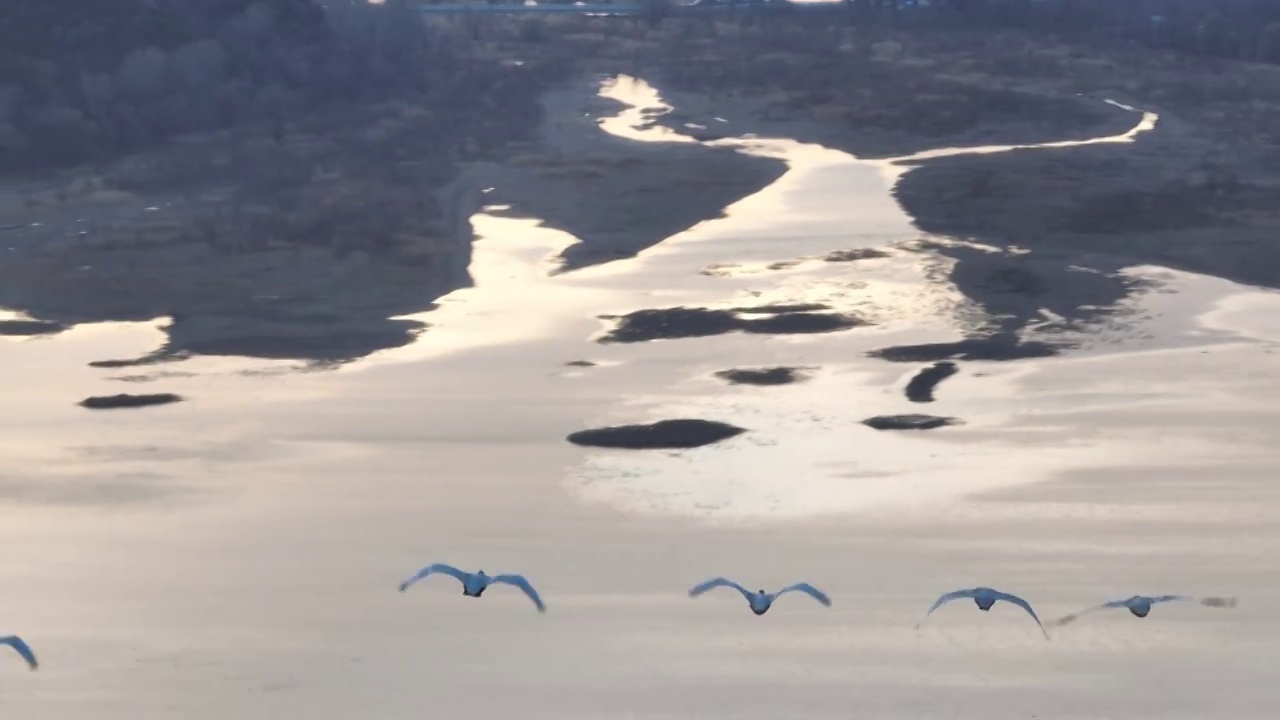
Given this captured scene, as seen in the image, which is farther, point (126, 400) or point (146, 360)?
point (146, 360)

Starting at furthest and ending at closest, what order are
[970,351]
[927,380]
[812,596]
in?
[970,351] < [927,380] < [812,596]

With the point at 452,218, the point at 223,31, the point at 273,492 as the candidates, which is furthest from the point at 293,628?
the point at 223,31

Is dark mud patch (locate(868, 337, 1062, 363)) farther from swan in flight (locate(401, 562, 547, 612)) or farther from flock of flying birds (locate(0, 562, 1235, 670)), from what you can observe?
swan in flight (locate(401, 562, 547, 612))

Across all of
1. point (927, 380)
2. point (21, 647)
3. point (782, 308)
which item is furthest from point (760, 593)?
point (782, 308)

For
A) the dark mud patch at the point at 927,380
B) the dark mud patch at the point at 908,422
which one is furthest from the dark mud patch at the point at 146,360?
the dark mud patch at the point at 927,380

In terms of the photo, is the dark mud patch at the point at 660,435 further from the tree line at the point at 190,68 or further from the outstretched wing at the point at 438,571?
the tree line at the point at 190,68

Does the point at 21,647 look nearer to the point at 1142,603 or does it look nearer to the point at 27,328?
the point at 1142,603

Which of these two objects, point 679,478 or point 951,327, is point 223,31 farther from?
point 679,478
